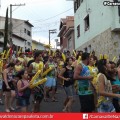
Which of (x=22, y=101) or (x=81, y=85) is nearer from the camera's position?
(x=81, y=85)

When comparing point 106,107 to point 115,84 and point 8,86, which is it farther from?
point 8,86

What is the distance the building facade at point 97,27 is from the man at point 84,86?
1405 cm

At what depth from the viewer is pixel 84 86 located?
7.23 metres

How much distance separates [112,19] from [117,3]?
246 cm

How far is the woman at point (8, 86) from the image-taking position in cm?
1023

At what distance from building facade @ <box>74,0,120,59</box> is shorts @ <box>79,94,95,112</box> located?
14.3 meters

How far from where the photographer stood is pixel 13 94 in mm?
10234

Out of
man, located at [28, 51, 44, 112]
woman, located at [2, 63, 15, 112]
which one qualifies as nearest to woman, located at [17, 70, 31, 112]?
man, located at [28, 51, 44, 112]

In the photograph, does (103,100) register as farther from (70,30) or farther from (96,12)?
(70,30)

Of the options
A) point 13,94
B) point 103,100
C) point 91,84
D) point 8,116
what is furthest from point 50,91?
point 8,116

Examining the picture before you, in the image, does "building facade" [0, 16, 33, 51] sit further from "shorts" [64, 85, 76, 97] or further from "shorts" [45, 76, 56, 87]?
"shorts" [64, 85, 76, 97]

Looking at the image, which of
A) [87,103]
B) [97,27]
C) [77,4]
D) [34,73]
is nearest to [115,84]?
[87,103]

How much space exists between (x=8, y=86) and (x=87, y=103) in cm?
383

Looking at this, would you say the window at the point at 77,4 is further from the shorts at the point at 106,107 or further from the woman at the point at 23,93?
the shorts at the point at 106,107
